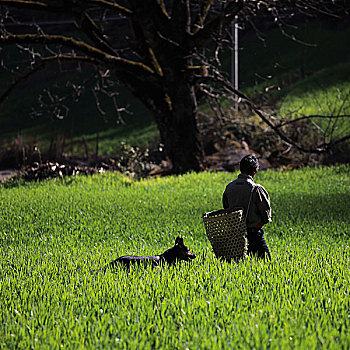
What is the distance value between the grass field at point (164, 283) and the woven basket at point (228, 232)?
13 centimetres

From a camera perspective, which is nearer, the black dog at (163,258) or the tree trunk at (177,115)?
the black dog at (163,258)

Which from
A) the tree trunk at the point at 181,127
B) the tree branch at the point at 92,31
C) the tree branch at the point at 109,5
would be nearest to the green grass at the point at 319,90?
the tree trunk at the point at 181,127

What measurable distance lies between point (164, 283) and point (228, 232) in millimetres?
835

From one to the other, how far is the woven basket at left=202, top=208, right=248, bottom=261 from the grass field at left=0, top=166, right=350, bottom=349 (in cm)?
13

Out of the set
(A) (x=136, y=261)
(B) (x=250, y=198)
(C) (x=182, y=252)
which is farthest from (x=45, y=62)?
(B) (x=250, y=198)

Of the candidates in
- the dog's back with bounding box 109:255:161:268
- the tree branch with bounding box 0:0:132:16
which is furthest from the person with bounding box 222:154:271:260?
the tree branch with bounding box 0:0:132:16

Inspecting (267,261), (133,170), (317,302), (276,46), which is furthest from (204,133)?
(276,46)

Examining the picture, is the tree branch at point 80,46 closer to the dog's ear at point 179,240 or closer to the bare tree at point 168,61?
the bare tree at point 168,61

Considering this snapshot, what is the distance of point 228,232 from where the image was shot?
5023 mm

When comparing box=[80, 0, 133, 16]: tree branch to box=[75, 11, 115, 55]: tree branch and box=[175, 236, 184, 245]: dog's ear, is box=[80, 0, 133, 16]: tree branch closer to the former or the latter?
box=[75, 11, 115, 55]: tree branch

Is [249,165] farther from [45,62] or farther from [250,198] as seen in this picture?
[45,62]

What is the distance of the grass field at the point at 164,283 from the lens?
3586 mm

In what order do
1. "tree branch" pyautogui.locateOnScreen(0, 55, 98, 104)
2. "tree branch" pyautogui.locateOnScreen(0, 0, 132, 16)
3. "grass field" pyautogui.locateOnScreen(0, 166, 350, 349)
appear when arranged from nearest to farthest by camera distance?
"grass field" pyautogui.locateOnScreen(0, 166, 350, 349) → "tree branch" pyautogui.locateOnScreen(0, 0, 132, 16) → "tree branch" pyautogui.locateOnScreen(0, 55, 98, 104)

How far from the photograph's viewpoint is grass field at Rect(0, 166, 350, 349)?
3586 millimetres
